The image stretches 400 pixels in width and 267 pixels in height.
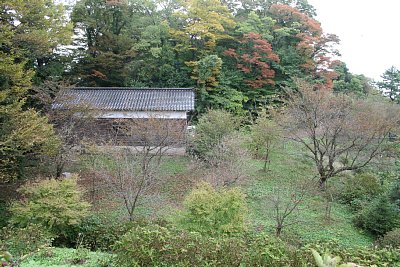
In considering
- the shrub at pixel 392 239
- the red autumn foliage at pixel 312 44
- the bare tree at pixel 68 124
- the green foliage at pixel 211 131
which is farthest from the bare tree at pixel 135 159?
the red autumn foliage at pixel 312 44

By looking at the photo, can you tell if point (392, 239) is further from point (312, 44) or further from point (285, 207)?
point (312, 44)

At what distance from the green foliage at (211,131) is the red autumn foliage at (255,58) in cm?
701

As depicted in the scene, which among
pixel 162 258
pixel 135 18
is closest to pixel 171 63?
pixel 135 18

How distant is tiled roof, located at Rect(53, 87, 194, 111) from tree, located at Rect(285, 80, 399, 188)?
5788mm

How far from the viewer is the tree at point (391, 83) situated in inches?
971

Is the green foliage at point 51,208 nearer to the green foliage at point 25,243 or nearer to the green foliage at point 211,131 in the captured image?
the green foliage at point 25,243

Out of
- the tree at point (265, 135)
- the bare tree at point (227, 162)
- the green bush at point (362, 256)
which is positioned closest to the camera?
the green bush at point (362, 256)

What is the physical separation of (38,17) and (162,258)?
413 inches

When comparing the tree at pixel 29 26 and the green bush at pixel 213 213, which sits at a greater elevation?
the tree at pixel 29 26

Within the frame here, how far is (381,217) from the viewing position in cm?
1001

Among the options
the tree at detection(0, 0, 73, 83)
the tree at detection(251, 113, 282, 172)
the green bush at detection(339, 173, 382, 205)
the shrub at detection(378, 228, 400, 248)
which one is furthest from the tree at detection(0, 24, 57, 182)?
the green bush at detection(339, 173, 382, 205)

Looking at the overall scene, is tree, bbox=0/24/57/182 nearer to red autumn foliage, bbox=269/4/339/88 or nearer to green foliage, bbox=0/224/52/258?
green foliage, bbox=0/224/52/258

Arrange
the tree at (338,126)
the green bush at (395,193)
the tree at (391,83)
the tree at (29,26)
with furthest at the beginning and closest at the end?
the tree at (391,83), the tree at (338,126), the green bush at (395,193), the tree at (29,26)

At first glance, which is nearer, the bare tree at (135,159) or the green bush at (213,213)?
the green bush at (213,213)
